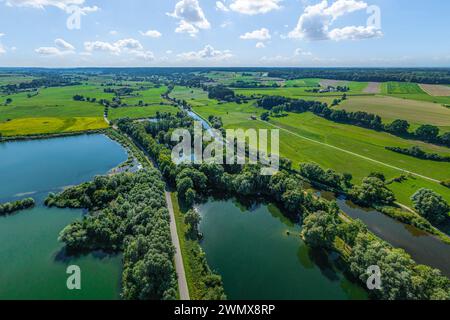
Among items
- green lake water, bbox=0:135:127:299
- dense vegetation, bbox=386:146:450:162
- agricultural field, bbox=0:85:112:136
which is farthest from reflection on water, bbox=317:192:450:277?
agricultural field, bbox=0:85:112:136

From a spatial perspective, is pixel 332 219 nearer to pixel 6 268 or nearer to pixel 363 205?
pixel 363 205

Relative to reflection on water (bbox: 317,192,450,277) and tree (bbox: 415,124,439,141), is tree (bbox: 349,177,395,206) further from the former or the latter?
tree (bbox: 415,124,439,141)

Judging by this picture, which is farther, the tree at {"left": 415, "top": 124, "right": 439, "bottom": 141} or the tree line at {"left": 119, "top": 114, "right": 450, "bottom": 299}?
the tree at {"left": 415, "top": 124, "right": 439, "bottom": 141}

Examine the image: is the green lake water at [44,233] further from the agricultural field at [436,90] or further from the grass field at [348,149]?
the agricultural field at [436,90]

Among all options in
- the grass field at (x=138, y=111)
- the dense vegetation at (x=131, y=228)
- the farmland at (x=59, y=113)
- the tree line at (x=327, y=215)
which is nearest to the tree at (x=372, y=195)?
the tree line at (x=327, y=215)
